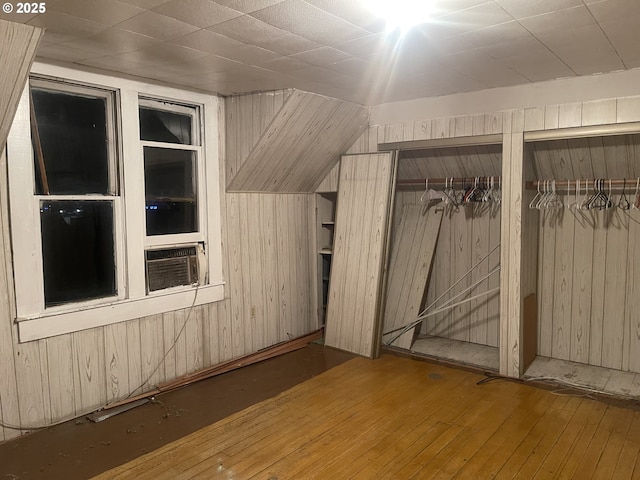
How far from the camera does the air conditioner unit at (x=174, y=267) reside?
3.66 meters

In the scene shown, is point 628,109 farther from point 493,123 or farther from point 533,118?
point 493,123

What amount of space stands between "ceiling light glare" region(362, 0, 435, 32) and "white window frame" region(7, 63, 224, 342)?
201 cm

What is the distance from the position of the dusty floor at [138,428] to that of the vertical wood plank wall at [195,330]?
0.21 meters

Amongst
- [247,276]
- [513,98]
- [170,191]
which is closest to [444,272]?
[513,98]

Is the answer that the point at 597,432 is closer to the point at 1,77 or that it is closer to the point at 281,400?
the point at 281,400

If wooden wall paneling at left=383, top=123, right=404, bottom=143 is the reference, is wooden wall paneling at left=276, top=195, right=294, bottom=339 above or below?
below

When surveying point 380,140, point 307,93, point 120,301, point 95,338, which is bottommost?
point 95,338

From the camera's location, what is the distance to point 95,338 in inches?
129

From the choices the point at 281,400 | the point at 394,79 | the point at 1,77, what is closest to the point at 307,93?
the point at 394,79

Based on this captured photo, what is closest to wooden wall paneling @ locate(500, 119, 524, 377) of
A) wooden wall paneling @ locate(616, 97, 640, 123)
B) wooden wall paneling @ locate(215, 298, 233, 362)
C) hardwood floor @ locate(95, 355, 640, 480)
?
hardwood floor @ locate(95, 355, 640, 480)

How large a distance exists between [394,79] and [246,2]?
168 cm

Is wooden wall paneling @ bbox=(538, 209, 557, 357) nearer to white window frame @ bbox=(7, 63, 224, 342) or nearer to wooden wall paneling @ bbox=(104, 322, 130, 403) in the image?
white window frame @ bbox=(7, 63, 224, 342)

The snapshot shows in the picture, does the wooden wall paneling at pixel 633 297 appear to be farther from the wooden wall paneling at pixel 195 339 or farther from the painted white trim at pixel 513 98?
the wooden wall paneling at pixel 195 339

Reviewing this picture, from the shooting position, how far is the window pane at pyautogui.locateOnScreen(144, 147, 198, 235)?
365cm
